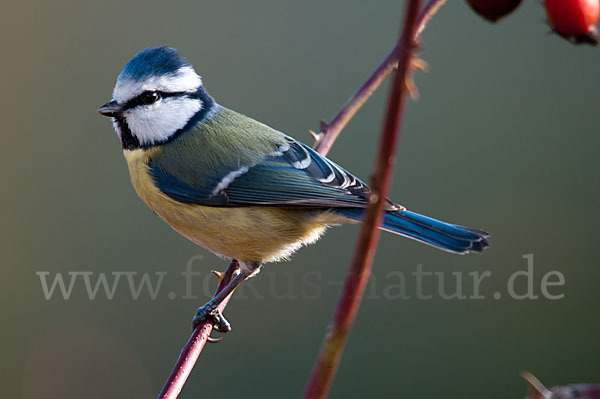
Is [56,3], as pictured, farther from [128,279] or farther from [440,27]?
[440,27]

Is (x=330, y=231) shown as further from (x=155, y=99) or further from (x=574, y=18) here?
(x=574, y=18)

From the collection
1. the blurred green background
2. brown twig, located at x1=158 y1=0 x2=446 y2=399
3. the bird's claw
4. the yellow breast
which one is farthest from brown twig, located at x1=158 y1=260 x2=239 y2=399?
the blurred green background

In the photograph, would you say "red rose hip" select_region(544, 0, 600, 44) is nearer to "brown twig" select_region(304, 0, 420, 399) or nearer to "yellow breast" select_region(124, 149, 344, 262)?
"brown twig" select_region(304, 0, 420, 399)

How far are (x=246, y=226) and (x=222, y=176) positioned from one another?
175 mm

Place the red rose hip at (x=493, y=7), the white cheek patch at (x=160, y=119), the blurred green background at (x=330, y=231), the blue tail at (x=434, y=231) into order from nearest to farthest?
the red rose hip at (x=493, y=7), the blue tail at (x=434, y=231), the white cheek patch at (x=160, y=119), the blurred green background at (x=330, y=231)

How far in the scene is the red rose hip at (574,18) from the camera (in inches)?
24.0

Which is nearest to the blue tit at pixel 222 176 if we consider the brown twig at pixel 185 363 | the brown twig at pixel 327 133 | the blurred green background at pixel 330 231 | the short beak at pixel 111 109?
the short beak at pixel 111 109

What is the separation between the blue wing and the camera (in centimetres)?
193

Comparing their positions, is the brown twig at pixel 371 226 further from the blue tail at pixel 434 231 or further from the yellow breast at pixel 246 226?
the yellow breast at pixel 246 226

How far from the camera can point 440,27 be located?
3.80 m

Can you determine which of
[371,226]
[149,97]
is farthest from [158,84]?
[371,226]

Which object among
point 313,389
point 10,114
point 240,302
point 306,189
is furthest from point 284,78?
point 313,389

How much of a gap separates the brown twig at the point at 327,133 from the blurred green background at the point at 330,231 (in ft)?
4.50

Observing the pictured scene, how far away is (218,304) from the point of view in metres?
1.72
